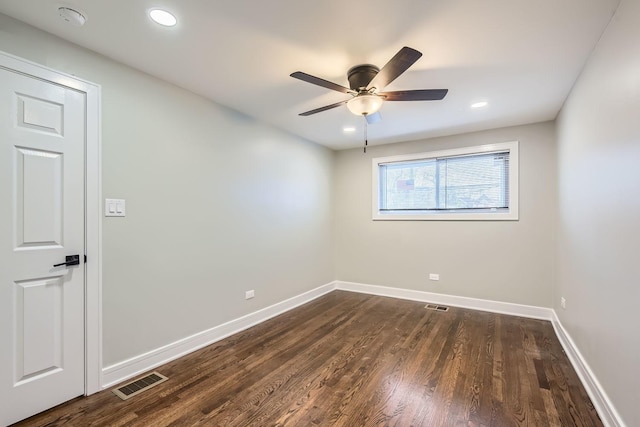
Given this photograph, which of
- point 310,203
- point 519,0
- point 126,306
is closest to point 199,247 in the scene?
point 126,306

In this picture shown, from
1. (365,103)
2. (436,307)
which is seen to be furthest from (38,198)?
(436,307)

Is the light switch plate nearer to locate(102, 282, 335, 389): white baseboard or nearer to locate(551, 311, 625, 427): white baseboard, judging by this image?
locate(102, 282, 335, 389): white baseboard

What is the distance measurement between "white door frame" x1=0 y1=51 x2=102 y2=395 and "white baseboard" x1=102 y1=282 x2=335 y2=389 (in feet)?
0.36

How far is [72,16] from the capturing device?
67.3 inches

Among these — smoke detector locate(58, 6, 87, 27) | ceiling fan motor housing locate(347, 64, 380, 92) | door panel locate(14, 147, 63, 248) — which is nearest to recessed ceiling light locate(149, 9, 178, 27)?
smoke detector locate(58, 6, 87, 27)

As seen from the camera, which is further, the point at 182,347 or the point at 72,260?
the point at 182,347

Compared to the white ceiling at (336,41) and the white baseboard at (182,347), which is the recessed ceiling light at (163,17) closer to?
the white ceiling at (336,41)

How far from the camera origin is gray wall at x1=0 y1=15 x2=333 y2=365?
2.18 meters

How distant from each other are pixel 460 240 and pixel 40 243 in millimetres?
4457

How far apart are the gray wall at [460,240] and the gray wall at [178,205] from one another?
1380 mm

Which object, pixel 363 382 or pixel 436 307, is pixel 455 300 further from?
pixel 363 382

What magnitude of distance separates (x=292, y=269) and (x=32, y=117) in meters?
3.05

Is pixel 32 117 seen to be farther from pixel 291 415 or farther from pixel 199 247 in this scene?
pixel 291 415

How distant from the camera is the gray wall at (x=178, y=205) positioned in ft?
7.15
